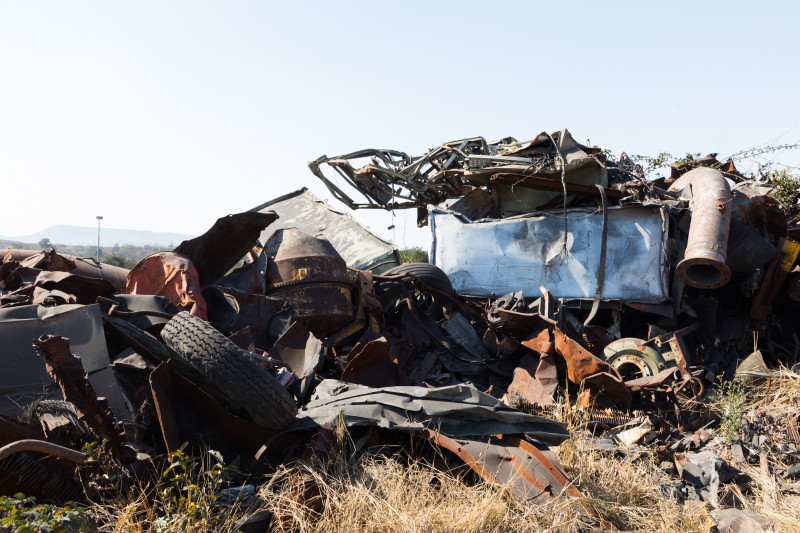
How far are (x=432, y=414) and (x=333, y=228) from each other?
607cm

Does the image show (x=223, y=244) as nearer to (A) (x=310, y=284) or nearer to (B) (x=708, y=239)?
(A) (x=310, y=284)

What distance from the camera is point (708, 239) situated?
649 cm

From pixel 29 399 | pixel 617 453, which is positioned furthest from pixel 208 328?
pixel 617 453

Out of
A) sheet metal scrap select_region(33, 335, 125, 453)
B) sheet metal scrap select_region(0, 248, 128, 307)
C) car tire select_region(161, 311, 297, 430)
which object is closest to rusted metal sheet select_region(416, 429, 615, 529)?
car tire select_region(161, 311, 297, 430)

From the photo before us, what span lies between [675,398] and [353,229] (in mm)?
5304

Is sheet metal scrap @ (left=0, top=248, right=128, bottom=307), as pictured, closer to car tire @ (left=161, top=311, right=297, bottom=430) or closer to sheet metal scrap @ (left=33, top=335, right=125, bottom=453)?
car tire @ (left=161, top=311, right=297, bottom=430)

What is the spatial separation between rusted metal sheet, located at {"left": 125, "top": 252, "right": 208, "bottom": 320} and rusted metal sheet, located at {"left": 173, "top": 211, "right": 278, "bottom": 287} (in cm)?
53

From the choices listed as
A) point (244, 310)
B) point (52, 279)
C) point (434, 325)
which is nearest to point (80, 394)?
point (52, 279)

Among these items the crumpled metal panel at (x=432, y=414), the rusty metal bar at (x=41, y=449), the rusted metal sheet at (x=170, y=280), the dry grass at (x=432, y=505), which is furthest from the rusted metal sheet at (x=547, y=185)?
the rusty metal bar at (x=41, y=449)

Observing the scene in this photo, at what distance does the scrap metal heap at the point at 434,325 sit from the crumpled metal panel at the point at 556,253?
26mm

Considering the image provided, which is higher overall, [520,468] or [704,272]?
[704,272]

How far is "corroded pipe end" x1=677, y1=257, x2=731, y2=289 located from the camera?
6.41 m

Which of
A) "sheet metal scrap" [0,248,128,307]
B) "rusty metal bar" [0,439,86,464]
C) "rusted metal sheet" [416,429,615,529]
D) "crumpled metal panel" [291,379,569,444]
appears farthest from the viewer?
"sheet metal scrap" [0,248,128,307]

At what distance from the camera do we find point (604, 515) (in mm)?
3492
